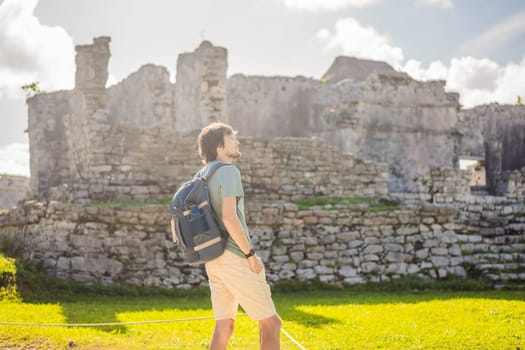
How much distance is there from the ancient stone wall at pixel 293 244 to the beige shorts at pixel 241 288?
6043mm

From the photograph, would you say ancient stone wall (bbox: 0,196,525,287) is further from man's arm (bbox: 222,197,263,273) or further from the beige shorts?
man's arm (bbox: 222,197,263,273)

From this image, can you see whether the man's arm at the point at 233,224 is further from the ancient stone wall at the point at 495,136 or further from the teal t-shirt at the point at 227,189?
the ancient stone wall at the point at 495,136

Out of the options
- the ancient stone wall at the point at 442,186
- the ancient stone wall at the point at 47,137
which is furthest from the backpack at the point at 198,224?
the ancient stone wall at the point at 47,137

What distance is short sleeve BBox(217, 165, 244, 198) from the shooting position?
14.2 ft

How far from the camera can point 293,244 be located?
1135 cm

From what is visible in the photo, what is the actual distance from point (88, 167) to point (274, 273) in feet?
14.1

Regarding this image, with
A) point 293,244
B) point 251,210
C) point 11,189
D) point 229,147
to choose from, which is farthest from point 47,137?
point 229,147

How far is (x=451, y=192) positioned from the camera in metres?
14.5

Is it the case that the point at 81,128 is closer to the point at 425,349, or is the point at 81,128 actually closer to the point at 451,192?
the point at 451,192

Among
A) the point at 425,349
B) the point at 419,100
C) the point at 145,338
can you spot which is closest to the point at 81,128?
the point at 145,338

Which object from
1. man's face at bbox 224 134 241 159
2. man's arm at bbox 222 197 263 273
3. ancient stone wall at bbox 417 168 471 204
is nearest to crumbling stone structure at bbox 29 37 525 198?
ancient stone wall at bbox 417 168 471 204

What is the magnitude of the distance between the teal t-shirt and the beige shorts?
0.28ft

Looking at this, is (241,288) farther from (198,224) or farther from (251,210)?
(251,210)

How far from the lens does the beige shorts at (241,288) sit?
4.29m
